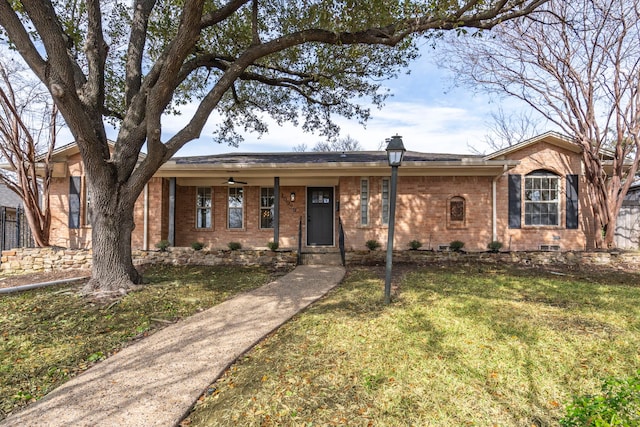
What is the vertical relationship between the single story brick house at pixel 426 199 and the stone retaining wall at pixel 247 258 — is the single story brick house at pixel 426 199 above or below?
above

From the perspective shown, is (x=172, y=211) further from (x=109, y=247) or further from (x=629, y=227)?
(x=629, y=227)

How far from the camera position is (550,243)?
10422mm

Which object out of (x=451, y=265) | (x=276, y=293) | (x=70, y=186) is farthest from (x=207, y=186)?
(x=451, y=265)

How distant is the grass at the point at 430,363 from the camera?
2631 millimetres

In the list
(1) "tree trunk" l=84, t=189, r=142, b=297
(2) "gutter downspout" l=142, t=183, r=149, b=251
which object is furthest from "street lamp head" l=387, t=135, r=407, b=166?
(2) "gutter downspout" l=142, t=183, r=149, b=251

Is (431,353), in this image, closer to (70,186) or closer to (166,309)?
(166,309)

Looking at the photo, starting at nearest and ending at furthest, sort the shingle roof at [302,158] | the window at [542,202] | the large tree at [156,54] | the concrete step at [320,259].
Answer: the large tree at [156,54], the concrete step at [320,259], the window at [542,202], the shingle roof at [302,158]

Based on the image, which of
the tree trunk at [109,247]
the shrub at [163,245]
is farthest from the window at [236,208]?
the tree trunk at [109,247]

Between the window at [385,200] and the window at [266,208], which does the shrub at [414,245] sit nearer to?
the window at [385,200]

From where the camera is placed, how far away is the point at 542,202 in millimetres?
10547

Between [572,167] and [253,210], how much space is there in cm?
1053

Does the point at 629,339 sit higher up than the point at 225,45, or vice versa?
the point at 225,45

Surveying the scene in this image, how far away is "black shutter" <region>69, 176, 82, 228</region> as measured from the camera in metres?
10.9

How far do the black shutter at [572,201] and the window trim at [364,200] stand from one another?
20.6 feet
